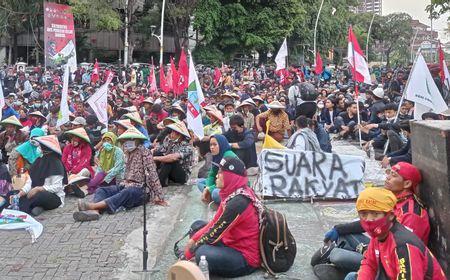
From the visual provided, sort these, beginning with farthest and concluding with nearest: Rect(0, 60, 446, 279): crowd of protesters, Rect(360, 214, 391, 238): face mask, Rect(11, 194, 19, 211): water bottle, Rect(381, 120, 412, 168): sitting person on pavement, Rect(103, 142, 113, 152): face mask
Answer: Rect(103, 142, 113, 152): face mask → Rect(11, 194, 19, 211): water bottle → Rect(381, 120, 412, 168): sitting person on pavement → Rect(0, 60, 446, 279): crowd of protesters → Rect(360, 214, 391, 238): face mask

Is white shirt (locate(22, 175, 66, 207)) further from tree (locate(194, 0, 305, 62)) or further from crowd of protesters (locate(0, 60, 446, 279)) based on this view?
tree (locate(194, 0, 305, 62))

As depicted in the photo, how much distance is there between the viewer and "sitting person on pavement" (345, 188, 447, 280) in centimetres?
317

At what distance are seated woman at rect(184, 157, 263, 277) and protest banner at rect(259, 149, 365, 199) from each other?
9.57ft

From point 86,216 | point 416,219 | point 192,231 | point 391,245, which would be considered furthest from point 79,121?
point 391,245

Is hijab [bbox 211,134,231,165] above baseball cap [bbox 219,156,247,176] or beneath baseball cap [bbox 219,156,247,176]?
beneath

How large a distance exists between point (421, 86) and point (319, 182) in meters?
2.23

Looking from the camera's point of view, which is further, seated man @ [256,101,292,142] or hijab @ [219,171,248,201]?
seated man @ [256,101,292,142]

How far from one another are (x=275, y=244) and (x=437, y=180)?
175 centimetres

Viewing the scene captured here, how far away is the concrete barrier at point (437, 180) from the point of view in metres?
3.53

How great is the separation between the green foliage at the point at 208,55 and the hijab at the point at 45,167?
Answer: 30831 millimetres

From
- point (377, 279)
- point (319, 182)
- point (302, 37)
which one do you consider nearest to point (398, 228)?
point (377, 279)

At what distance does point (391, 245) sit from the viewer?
3303 mm

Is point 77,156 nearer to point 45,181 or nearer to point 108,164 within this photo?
point 108,164

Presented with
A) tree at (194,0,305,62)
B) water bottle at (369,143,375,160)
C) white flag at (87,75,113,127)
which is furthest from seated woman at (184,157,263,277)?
tree at (194,0,305,62)
